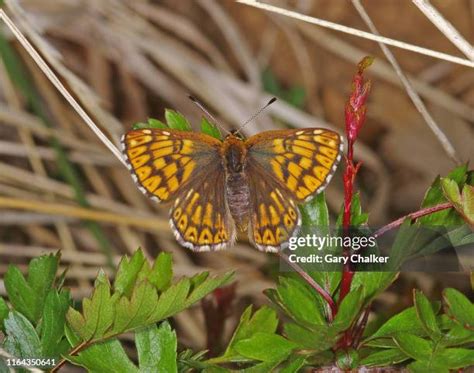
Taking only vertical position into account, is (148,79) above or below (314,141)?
above

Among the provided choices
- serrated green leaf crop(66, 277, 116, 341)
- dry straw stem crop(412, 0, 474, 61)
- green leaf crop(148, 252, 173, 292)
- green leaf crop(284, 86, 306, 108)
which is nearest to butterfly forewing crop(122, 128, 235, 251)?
green leaf crop(148, 252, 173, 292)

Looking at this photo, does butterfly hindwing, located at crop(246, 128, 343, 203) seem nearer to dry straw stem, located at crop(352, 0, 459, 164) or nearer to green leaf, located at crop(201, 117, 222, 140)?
green leaf, located at crop(201, 117, 222, 140)

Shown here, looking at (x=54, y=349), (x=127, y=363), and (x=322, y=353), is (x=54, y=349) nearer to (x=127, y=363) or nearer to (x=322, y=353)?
(x=127, y=363)

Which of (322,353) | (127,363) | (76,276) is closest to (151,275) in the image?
(127,363)

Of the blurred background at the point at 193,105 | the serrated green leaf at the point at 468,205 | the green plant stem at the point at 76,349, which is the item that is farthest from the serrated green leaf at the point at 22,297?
the blurred background at the point at 193,105

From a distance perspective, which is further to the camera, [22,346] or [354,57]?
[354,57]

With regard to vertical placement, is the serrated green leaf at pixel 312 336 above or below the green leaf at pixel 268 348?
above

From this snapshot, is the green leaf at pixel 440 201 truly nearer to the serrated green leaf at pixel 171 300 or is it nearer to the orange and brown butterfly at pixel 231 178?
the orange and brown butterfly at pixel 231 178
